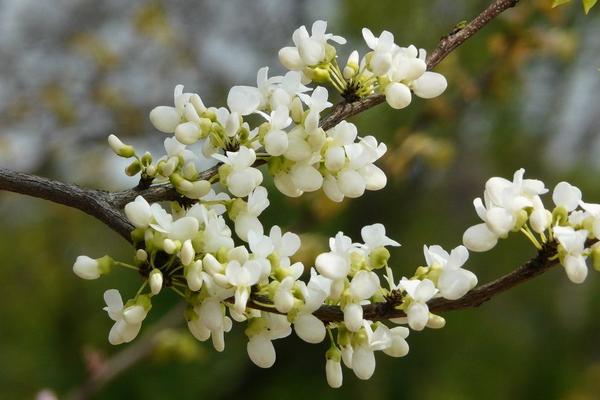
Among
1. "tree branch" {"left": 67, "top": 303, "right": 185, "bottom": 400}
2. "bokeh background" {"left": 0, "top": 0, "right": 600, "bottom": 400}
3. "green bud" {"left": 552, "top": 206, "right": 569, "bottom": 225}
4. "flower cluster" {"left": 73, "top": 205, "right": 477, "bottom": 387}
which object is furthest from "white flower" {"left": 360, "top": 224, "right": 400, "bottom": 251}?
"bokeh background" {"left": 0, "top": 0, "right": 600, "bottom": 400}

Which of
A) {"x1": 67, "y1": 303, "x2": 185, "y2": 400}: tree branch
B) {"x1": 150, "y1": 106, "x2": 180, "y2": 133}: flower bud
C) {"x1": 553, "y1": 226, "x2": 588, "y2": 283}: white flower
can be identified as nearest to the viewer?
{"x1": 553, "y1": 226, "x2": 588, "y2": 283}: white flower

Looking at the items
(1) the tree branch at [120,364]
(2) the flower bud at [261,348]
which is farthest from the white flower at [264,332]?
(1) the tree branch at [120,364]

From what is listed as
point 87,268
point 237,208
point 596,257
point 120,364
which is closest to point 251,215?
point 237,208

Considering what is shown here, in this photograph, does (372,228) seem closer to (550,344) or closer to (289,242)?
(289,242)

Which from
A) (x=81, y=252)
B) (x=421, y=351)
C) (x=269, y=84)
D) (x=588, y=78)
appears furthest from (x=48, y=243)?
(x=269, y=84)

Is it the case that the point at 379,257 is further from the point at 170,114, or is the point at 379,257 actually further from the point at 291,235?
the point at 170,114

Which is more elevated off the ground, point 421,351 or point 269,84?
point 269,84

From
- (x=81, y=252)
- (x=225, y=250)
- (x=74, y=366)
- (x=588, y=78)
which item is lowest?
(x=81, y=252)

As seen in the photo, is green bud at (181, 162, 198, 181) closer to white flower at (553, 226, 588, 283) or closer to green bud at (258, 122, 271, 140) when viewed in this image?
green bud at (258, 122, 271, 140)
